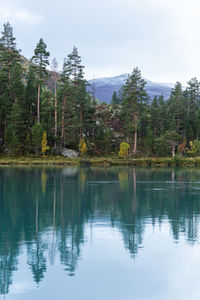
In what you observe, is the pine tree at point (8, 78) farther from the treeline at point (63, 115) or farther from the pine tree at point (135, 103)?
the pine tree at point (135, 103)

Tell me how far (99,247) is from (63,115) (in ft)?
208

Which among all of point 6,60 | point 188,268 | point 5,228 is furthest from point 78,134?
point 188,268

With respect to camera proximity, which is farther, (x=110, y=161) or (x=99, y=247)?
(x=110, y=161)

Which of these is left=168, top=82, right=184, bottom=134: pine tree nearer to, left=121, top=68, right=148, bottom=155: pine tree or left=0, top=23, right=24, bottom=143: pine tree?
left=121, top=68, right=148, bottom=155: pine tree

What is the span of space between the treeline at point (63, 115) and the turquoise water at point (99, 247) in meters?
46.2

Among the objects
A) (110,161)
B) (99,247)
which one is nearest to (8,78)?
(110,161)

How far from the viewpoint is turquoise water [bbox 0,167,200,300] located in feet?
35.9

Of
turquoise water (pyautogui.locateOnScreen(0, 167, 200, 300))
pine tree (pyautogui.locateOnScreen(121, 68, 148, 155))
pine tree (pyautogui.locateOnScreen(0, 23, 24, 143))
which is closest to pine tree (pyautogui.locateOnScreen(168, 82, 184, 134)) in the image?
pine tree (pyautogui.locateOnScreen(121, 68, 148, 155))

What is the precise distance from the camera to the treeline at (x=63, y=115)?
73.4 meters

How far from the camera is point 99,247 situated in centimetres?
1509

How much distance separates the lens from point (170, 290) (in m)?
10.9

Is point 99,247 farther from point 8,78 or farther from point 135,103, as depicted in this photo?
point 135,103

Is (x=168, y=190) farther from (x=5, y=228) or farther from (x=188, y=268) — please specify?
(x=188, y=268)

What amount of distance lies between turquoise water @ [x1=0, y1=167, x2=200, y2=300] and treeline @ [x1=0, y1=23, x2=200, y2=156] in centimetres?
4621
